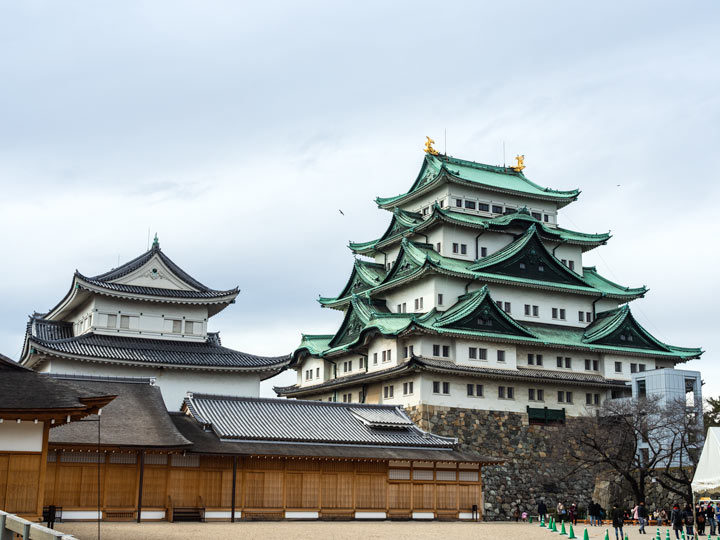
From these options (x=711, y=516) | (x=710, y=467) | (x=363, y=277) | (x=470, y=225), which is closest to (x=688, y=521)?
(x=711, y=516)

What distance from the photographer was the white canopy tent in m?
27.3

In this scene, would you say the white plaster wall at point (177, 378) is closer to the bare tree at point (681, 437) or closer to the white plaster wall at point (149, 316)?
the white plaster wall at point (149, 316)

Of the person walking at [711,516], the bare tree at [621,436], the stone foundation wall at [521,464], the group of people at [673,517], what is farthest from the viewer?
the stone foundation wall at [521,464]

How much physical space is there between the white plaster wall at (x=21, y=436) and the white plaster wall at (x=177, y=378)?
27041 millimetres

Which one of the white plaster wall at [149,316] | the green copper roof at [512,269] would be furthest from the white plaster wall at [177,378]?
the green copper roof at [512,269]

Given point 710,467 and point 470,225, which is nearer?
point 710,467

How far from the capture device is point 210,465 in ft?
127

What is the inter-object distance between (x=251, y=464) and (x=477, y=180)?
36.1 meters

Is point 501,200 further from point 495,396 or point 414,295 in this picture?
point 495,396

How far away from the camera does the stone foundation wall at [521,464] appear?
173 feet

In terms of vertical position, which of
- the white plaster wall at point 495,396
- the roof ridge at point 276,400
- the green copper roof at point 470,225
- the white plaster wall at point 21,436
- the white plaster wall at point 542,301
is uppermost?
the green copper roof at point 470,225

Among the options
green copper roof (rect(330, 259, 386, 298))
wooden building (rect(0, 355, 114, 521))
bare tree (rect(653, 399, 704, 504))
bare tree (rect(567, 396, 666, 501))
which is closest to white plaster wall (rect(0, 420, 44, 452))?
wooden building (rect(0, 355, 114, 521))

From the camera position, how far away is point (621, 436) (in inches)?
2083

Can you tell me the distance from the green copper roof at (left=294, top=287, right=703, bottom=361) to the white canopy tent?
26370 millimetres
